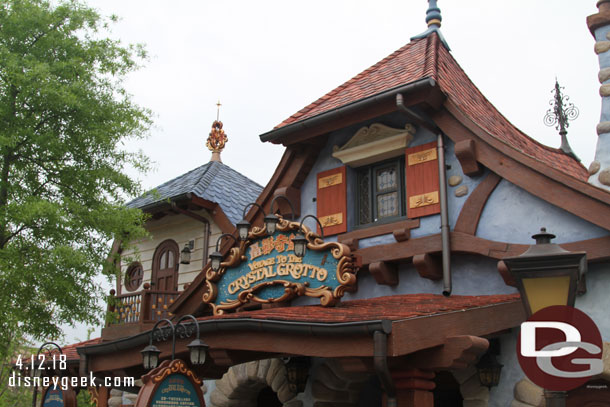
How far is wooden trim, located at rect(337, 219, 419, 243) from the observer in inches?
383

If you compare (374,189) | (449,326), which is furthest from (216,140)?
(449,326)

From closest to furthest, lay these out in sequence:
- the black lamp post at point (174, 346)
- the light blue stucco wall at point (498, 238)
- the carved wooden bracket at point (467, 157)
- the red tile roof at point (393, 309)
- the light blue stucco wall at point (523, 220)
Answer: the red tile roof at point (393, 309)
the black lamp post at point (174, 346)
the light blue stucco wall at point (498, 238)
the light blue stucco wall at point (523, 220)
the carved wooden bracket at point (467, 157)

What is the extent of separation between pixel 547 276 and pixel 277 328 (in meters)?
3.27

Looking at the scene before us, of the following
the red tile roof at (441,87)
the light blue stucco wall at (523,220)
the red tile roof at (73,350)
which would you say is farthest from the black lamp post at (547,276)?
the red tile roof at (73,350)

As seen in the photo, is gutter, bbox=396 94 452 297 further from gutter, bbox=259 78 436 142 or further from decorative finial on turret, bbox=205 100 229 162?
decorative finial on turret, bbox=205 100 229 162

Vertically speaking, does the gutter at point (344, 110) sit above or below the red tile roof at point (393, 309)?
above

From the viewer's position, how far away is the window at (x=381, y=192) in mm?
10367

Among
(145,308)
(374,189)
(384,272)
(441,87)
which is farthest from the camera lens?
(145,308)

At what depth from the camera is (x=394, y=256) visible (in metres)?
9.70

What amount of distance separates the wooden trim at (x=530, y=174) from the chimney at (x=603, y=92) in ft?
2.30

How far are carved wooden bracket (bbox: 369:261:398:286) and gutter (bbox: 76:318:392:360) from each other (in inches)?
112

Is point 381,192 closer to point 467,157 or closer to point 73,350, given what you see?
point 467,157

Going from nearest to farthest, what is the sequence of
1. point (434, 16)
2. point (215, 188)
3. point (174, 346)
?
1. point (174, 346)
2. point (434, 16)
3. point (215, 188)

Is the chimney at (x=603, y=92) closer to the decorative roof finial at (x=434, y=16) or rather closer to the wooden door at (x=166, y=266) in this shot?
the decorative roof finial at (x=434, y=16)
